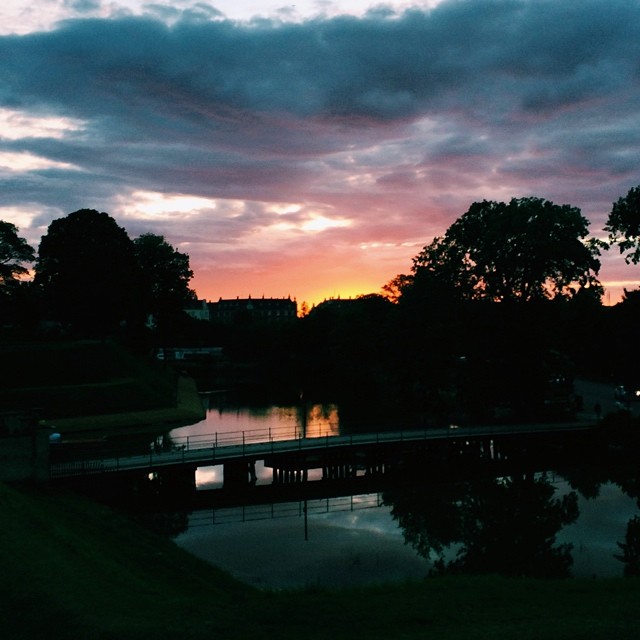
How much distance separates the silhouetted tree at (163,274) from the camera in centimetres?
9494

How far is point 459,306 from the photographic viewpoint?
55.5m

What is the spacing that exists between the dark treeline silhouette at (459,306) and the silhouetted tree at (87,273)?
0.14 metres

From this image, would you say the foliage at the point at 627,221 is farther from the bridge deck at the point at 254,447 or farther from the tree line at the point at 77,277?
the tree line at the point at 77,277

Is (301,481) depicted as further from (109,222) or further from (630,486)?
(109,222)

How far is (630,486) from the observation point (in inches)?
1612

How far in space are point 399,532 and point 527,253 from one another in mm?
29401

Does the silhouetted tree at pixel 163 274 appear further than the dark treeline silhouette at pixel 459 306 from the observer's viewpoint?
Yes

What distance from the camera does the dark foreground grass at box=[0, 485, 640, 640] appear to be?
14.3 meters

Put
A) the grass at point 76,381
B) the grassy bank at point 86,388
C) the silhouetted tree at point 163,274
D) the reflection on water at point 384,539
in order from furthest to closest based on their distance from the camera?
1. the silhouetted tree at point 163,274
2. the grass at point 76,381
3. the grassy bank at point 86,388
4. the reflection on water at point 384,539

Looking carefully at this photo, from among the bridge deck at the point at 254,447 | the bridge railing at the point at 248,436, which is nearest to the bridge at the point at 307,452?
the bridge deck at the point at 254,447

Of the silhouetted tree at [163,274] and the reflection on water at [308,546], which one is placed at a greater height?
the silhouetted tree at [163,274]

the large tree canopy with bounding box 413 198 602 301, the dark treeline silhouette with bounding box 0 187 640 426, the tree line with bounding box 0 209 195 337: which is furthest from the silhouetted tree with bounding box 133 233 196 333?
the large tree canopy with bounding box 413 198 602 301

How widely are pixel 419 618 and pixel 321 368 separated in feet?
381

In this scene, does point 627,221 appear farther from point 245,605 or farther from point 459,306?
point 245,605
